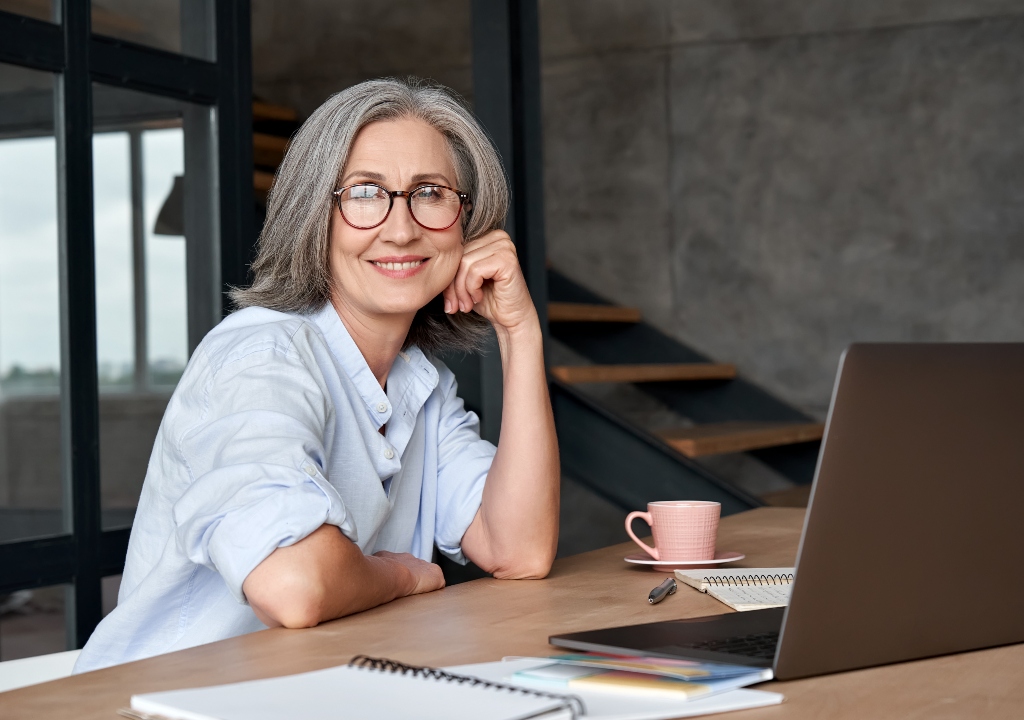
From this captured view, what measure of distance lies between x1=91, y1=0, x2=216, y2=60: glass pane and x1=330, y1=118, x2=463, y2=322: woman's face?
0.95 m

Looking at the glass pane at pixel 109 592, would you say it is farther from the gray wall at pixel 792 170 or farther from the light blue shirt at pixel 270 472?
the gray wall at pixel 792 170

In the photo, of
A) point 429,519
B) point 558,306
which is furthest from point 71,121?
point 558,306

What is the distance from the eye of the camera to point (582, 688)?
33.1 inches

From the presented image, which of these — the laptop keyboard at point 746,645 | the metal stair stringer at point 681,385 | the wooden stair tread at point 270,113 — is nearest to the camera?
the laptop keyboard at point 746,645

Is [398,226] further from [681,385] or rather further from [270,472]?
[681,385]

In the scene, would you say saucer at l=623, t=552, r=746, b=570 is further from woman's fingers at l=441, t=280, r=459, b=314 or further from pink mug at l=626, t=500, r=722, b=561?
woman's fingers at l=441, t=280, r=459, b=314

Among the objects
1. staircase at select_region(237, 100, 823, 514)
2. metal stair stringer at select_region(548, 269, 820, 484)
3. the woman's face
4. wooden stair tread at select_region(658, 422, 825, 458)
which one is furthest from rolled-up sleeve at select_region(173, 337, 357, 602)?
metal stair stringer at select_region(548, 269, 820, 484)

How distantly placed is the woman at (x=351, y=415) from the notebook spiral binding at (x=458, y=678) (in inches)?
9.9

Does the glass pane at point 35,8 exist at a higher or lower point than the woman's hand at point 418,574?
higher

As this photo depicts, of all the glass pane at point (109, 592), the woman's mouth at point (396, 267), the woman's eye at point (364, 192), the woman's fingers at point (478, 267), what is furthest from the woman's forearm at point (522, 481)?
the glass pane at point (109, 592)

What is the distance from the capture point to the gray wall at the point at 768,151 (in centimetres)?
408

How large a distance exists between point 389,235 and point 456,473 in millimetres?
390

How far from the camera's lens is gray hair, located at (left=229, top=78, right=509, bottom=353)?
1522 mm

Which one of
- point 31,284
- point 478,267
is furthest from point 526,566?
point 31,284
